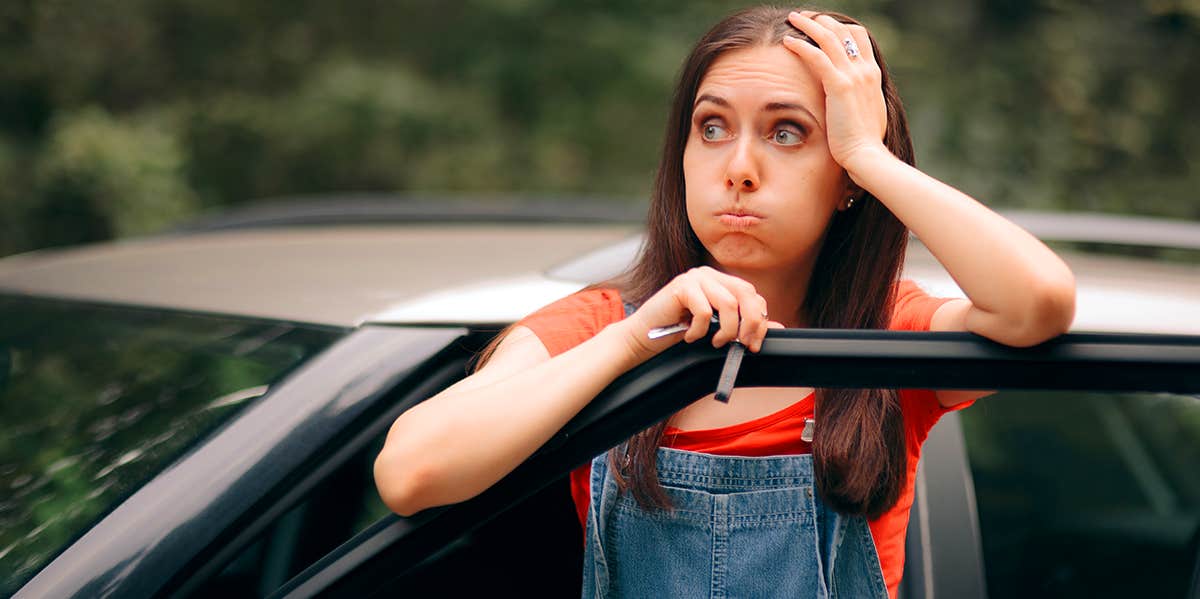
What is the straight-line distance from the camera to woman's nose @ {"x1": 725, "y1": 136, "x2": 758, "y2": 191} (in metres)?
1.31

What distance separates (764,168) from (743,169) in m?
0.04

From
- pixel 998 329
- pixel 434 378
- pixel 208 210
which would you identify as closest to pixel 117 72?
pixel 208 210

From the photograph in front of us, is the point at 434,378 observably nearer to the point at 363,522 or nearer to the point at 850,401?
the point at 363,522

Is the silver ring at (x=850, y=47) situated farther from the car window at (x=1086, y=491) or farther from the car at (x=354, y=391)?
the car window at (x=1086, y=491)

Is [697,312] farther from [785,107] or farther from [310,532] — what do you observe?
[310,532]

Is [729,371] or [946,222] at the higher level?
[946,222]

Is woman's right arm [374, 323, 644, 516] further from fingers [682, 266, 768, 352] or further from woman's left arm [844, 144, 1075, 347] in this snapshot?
woman's left arm [844, 144, 1075, 347]

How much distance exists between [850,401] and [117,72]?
7.49 m

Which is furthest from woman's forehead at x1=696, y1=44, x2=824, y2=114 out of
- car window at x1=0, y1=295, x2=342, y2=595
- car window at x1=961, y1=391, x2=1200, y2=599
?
car window at x1=961, y1=391, x2=1200, y2=599

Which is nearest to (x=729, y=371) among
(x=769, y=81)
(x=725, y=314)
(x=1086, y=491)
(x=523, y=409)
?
(x=725, y=314)

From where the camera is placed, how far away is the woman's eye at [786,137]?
1354 mm

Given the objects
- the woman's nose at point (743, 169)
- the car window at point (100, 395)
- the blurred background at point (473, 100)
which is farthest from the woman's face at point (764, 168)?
the blurred background at point (473, 100)

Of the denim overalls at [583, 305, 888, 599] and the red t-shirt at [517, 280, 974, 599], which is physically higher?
the red t-shirt at [517, 280, 974, 599]

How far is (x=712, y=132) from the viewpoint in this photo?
4.60 ft
